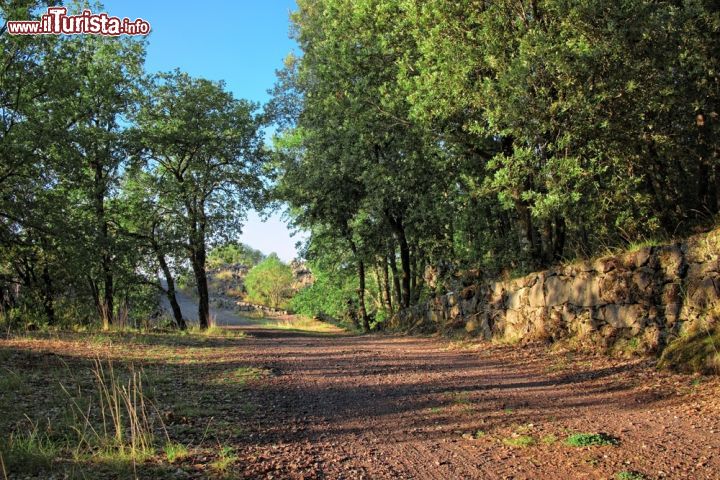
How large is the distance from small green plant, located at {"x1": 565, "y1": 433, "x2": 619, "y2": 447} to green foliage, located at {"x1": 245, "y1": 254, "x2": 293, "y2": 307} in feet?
161

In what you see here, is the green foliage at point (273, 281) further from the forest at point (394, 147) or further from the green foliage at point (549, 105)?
the green foliage at point (549, 105)

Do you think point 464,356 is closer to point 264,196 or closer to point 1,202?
point 1,202

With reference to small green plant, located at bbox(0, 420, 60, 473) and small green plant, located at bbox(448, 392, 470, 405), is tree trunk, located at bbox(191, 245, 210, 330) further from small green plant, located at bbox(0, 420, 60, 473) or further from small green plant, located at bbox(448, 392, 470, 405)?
small green plant, located at bbox(0, 420, 60, 473)

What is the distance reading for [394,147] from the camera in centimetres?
1711

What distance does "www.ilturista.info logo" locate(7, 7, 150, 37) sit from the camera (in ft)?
36.8

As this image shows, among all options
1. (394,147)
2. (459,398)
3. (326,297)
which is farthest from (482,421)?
(326,297)

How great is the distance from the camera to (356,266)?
26859 mm

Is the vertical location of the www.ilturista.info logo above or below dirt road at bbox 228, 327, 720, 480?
above

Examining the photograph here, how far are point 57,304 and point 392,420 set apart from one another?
524 inches

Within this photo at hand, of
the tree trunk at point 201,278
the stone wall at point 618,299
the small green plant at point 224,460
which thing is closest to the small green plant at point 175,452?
the small green plant at point 224,460

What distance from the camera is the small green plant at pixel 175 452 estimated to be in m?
3.92

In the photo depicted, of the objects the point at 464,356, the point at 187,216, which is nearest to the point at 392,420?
the point at 464,356

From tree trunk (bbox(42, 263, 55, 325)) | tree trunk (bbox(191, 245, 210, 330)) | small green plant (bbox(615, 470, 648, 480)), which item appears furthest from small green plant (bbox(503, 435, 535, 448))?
tree trunk (bbox(191, 245, 210, 330))

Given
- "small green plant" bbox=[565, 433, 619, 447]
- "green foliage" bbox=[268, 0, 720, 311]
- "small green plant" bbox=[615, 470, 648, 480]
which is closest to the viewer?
"small green plant" bbox=[615, 470, 648, 480]
